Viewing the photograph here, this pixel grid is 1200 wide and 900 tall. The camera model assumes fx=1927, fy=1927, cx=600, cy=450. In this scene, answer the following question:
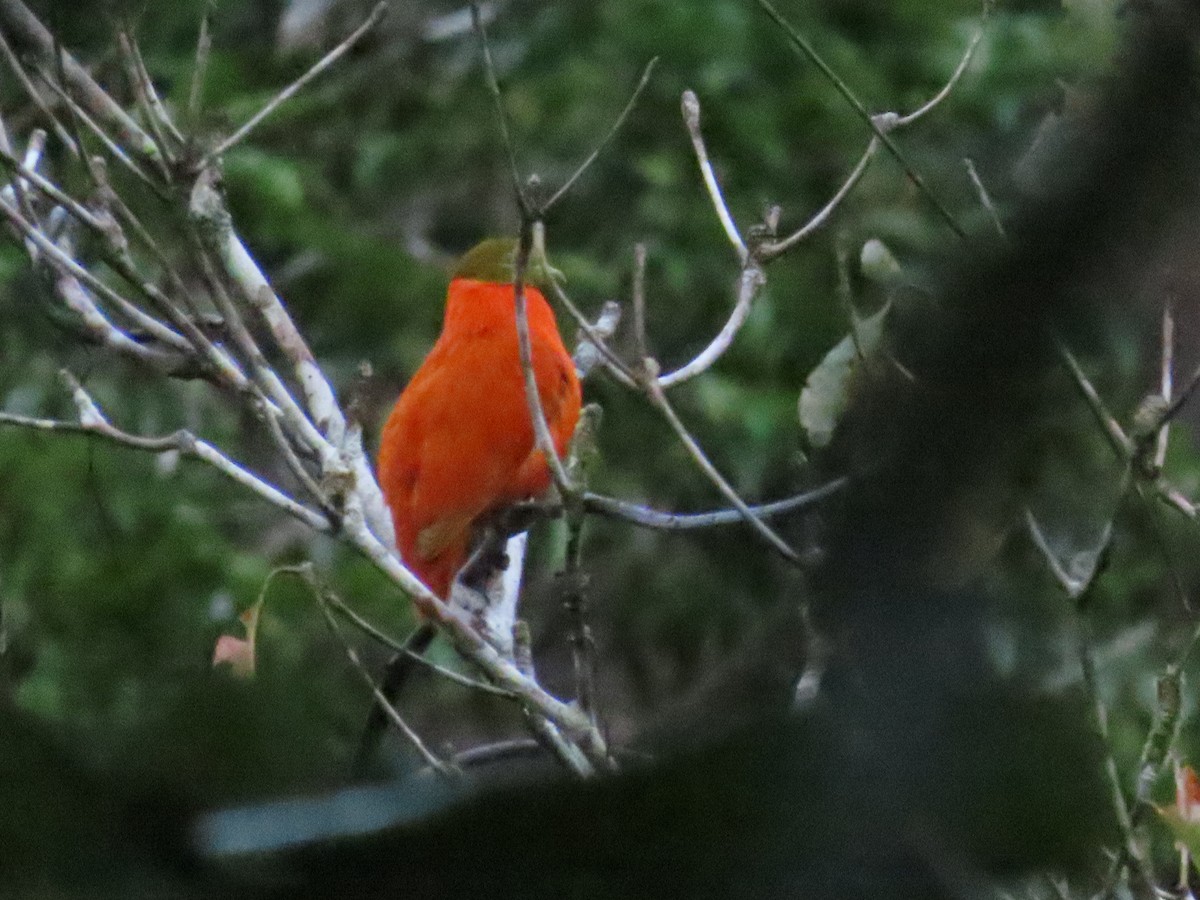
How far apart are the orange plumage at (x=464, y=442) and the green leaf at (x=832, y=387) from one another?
1.88ft

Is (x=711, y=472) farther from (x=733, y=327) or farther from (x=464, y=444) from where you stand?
(x=464, y=444)

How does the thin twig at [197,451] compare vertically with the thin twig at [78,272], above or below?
below

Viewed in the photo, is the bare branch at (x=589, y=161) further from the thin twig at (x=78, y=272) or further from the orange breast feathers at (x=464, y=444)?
the orange breast feathers at (x=464, y=444)

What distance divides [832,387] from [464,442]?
837mm

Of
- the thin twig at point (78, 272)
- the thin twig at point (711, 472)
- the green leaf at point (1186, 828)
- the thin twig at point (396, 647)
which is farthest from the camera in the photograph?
the thin twig at point (78, 272)

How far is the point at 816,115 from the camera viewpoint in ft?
16.2

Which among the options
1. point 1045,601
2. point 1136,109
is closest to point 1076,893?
point 1045,601

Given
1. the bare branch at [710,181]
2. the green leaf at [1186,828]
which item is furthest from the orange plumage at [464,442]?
the green leaf at [1186,828]

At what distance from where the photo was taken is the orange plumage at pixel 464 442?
2.91 meters

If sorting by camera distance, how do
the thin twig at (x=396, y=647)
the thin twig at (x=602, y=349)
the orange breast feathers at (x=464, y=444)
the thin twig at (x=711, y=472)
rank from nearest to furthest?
the thin twig at (x=396, y=647), the thin twig at (x=711, y=472), the thin twig at (x=602, y=349), the orange breast feathers at (x=464, y=444)

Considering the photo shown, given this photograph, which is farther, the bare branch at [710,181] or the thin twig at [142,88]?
the bare branch at [710,181]

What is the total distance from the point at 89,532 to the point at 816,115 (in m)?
2.25

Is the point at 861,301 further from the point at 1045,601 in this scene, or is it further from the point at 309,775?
the point at 309,775

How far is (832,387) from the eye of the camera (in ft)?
7.36
